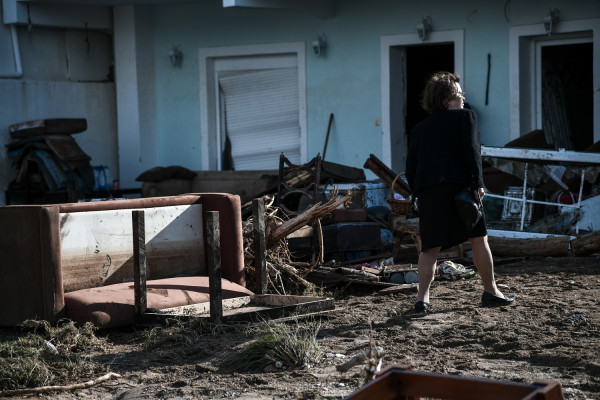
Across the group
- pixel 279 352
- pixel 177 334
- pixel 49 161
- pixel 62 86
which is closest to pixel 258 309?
pixel 177 334

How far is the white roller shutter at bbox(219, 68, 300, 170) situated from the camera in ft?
44.8

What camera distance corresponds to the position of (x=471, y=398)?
3000 mm

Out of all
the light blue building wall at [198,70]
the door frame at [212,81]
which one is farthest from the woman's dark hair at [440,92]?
the door frame at [212,81]

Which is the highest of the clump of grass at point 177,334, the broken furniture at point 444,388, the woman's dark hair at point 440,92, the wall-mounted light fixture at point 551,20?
the wall-mounted light fixture at point 551,20

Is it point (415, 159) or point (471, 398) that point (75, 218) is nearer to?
point (415, 159)

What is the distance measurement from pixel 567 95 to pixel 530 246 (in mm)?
3817

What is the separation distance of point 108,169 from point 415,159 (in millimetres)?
8577

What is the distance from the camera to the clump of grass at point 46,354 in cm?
530

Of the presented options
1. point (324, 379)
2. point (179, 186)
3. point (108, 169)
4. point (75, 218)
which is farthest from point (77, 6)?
point (324, 379)

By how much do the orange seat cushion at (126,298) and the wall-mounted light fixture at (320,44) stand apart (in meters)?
6.28

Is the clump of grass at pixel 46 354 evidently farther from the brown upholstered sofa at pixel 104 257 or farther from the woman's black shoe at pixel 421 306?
the woman's black shoe at pixel 421 306

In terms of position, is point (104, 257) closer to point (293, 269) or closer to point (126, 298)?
point (126, 298)

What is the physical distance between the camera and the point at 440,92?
659 cm

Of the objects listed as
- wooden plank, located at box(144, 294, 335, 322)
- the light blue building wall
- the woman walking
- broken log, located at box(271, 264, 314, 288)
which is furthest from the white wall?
the woman walking
